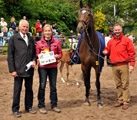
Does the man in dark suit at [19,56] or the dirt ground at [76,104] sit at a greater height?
the man in dark suit at [19,56]

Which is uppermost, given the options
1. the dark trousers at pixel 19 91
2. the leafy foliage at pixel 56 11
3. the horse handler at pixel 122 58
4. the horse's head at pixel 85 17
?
the leafy foliage at pixel 56 11

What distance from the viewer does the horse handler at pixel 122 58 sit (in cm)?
547

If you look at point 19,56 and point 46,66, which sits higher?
point 19,56

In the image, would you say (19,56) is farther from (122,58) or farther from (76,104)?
(122,58)

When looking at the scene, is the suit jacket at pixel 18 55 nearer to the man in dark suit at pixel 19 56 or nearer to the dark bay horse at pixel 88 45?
the man in dark suit at pixel 19 56

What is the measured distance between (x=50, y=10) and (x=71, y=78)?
20763mm

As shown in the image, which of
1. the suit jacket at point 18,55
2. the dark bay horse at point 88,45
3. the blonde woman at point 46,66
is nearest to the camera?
the suit jacket at point 18,55

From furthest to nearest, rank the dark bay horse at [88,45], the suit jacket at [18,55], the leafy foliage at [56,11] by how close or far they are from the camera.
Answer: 1. the leafy foliage at [56,11]
2. the dark bay horse at [88,45]
3. the suit jacket at [18,55]

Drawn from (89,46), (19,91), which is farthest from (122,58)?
(19,91)

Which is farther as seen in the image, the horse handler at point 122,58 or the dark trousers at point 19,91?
the horse handler at point 122,58

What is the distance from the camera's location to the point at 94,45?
601 cm

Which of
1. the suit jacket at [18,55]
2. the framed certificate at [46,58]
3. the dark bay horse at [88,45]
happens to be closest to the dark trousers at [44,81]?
the framed certificate at [46,58]

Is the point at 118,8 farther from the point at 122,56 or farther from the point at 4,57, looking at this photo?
the point at 122,56

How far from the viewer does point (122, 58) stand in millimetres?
5516
